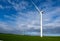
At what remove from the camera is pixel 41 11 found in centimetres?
5331

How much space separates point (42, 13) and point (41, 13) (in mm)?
636

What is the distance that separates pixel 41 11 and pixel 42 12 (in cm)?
67

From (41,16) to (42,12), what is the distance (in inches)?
60.9

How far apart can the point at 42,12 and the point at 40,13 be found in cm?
79

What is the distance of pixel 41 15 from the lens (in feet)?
176

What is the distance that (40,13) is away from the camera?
53.9m

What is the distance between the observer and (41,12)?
175 feet

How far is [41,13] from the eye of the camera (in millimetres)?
53594

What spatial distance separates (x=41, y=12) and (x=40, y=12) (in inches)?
14.0

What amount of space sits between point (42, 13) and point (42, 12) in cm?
48

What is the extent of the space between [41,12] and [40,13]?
2.29 ft

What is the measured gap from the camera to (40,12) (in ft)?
175

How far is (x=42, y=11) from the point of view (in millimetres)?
53531

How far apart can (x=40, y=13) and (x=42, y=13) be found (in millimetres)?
746
